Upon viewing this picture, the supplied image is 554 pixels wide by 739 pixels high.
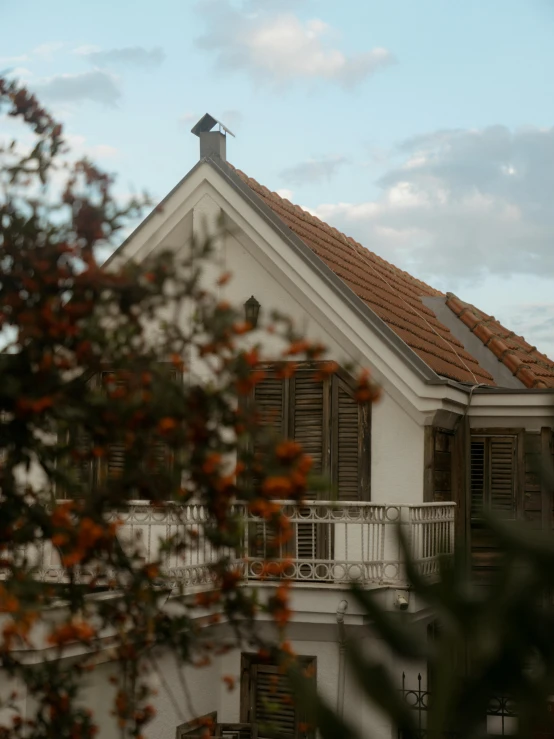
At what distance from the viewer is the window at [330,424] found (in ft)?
50.7

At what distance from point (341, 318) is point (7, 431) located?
35.5 ft

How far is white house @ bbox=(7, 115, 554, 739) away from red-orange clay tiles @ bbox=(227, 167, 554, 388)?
0.62ft

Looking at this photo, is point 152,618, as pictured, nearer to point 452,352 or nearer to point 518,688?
point 518,688

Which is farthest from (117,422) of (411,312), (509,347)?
(509,347)

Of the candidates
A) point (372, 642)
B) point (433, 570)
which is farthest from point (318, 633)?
point (433, 570)

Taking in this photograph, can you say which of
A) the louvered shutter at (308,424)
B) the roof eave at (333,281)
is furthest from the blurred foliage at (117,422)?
the louvered shutter at (308,424)

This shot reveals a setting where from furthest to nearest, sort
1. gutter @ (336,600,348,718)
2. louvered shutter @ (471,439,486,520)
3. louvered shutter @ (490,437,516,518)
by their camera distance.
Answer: louvered shutter @ (471,439,486,520)
louvered shutter @ (490,437,516,518)
gutter @ (336,600,348,718)

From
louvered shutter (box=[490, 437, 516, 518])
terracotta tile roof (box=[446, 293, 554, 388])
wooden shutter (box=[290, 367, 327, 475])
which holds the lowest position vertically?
louvered shutter (box=[490, 437, 516, 518])

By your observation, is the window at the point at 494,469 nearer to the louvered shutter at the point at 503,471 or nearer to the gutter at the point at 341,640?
the louvered shutter at the point at 503,471

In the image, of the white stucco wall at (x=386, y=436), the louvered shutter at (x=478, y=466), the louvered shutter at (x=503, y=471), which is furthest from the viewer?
the louvered shutter at (x=478, y=466)

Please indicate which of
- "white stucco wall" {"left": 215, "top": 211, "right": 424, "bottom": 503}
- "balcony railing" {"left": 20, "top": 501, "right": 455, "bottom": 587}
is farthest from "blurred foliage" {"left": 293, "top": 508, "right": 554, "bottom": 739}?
"white stucco wall" {"left": 215, "top": 211, "right": 424, "bottom": 503}

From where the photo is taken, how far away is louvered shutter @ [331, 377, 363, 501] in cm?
1548

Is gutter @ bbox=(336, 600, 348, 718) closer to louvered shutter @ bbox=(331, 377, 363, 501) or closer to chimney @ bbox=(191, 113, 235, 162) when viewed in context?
louvered shutter @ bbox=(331, 377, 363, 501)

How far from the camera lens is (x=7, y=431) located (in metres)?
4.57
